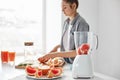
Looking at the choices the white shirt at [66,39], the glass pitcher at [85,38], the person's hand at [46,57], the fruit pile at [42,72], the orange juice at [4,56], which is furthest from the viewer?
the white shirt at [66,39]

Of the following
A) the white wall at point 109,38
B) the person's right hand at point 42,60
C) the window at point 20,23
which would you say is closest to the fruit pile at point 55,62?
the person's right hand at point 42,60

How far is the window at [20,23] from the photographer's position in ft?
9.39

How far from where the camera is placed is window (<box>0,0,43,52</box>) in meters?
2.86

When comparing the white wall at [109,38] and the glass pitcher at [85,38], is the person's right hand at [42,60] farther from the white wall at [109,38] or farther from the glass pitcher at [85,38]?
the white wall at [109,38]

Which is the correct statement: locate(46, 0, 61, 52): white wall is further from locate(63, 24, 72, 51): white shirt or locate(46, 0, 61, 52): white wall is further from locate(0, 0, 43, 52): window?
locate(63, 24, 72, 51): white shirt

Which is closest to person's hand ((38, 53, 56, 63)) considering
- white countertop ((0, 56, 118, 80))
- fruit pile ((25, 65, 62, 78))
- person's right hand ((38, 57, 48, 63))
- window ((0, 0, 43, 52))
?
person's right hand ((38, 57, 48, 63))

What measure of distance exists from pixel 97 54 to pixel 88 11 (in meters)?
0.45

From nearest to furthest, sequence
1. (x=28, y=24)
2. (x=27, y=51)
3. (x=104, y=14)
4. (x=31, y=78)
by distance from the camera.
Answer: (x=31, y=78) → (x=27, y=51) → (x=104, y=14) → (x=28, y=24)

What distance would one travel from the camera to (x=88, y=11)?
287 cm

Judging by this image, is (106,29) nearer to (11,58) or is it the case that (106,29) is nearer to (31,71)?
(11,58)

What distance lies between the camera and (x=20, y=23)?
115 inches

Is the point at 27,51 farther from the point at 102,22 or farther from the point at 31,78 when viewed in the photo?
the point at 102,22

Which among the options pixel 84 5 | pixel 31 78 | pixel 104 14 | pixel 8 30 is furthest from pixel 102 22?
pixel 31 78

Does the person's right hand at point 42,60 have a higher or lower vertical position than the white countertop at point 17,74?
higher
